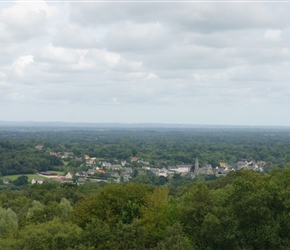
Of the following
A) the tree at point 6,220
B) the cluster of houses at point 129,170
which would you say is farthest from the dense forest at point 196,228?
the cluster of houses at point 129,170

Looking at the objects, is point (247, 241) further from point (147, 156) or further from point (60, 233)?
point (147, 156)

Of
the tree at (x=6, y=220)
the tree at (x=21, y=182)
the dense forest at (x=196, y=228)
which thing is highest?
the dense forest at (x=196, y=228)

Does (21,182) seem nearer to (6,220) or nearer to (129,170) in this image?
(129,170)

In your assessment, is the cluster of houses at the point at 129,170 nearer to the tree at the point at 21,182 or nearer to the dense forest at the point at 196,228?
the tree at the point at 21,182

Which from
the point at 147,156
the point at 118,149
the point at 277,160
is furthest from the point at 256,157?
the point at 118,149

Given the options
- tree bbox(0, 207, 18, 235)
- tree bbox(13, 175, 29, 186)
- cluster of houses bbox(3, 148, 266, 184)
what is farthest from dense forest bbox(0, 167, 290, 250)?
cluster of houses bbox(3, 148, 266, 184)

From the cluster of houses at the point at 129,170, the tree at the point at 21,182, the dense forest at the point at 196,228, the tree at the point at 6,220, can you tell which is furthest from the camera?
the cluster of houses at the point at 129,170

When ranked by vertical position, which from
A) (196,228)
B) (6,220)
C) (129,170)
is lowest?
(129,170)

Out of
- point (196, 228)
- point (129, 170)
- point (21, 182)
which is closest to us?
point (196, 228)

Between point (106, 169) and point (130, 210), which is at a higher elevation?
point (130, 210)

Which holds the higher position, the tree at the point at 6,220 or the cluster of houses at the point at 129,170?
the tree at the point at 6,220

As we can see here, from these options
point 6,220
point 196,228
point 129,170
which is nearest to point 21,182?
point 129,170
